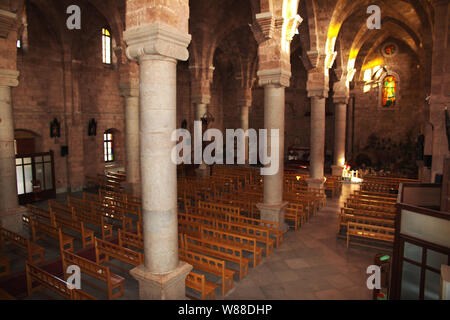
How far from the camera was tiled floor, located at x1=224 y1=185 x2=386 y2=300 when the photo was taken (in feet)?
21.3

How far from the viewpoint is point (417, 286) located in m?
5.31

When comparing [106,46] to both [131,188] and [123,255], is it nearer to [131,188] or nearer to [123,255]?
[131,188]

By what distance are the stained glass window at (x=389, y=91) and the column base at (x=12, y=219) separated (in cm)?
2523

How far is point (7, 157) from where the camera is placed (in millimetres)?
9469

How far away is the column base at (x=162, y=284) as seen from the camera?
530cm

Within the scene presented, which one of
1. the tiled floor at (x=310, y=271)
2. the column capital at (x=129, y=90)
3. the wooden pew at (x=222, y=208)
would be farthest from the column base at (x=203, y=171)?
the tiled floor at (x=310, y=271)

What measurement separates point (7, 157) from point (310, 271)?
9396 millimetres

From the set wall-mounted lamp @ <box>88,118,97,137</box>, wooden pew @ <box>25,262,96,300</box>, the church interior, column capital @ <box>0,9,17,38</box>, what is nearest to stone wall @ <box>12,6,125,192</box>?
the church interior

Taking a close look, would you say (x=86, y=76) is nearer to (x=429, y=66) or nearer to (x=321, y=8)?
(x=321, y=8)

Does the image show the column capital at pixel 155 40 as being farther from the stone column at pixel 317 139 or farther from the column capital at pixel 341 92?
the column capital at pixel 341 92

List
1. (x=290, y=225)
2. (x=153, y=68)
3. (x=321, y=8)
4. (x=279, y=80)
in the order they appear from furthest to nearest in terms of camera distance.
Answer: (x=321, y=8)
(x=290, y=225)
(x=279, y=80)
(x=153, y=68)

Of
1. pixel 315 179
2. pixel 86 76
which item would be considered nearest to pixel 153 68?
pixel 315 179

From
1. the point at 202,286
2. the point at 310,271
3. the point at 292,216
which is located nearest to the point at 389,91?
the point at 292,216

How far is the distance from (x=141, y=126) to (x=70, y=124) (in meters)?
13.5
